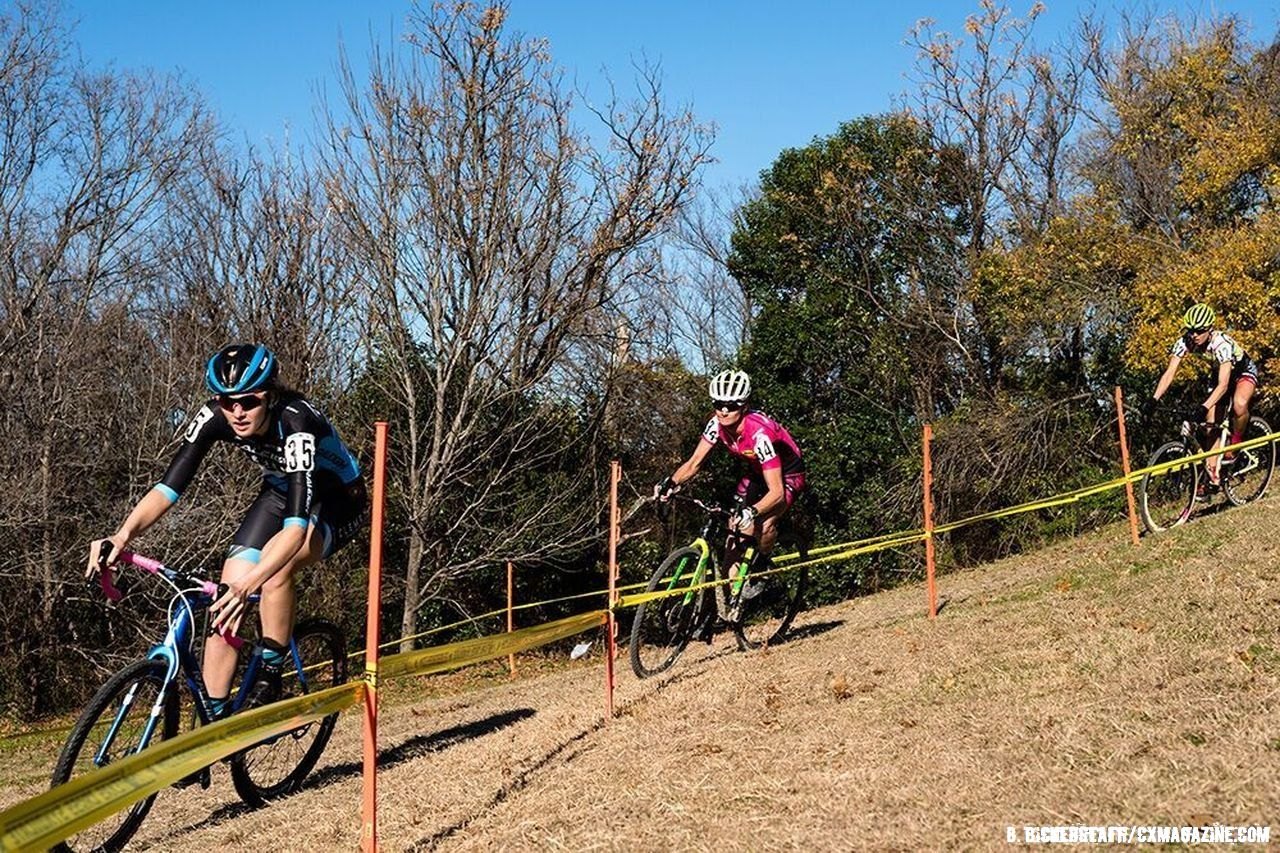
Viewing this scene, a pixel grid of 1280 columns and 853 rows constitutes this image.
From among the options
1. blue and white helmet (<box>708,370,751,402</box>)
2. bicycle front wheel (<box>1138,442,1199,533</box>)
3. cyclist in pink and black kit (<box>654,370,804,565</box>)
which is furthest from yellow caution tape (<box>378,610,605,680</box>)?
bicycle front wheel (<box>1138,442,1199,533</box>)

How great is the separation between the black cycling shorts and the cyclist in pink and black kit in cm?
297

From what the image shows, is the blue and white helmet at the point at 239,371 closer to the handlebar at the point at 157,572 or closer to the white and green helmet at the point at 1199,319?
the handlebar at the point at 157,572

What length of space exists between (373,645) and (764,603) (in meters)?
6.36

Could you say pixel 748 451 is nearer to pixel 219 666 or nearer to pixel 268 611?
pixel 268 611

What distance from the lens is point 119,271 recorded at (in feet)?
72.4

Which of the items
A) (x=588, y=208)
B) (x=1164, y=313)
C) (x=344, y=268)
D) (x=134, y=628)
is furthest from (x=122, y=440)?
(x=1164, y=313)

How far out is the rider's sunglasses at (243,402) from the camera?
6113 millimetres

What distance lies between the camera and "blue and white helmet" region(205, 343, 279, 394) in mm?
6031

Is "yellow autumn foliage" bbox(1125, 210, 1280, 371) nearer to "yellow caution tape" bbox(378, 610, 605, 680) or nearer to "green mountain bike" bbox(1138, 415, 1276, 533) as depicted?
"green mountain bike" bbox(1138, 415, 1276, 533)

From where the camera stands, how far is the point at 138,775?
398 centimetres

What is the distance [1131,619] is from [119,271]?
64.9ft

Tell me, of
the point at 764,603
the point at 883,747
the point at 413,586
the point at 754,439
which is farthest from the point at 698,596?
the point at 413,586

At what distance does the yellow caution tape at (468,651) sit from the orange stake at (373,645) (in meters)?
0.18

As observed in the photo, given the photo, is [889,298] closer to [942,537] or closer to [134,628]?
[942,537]
